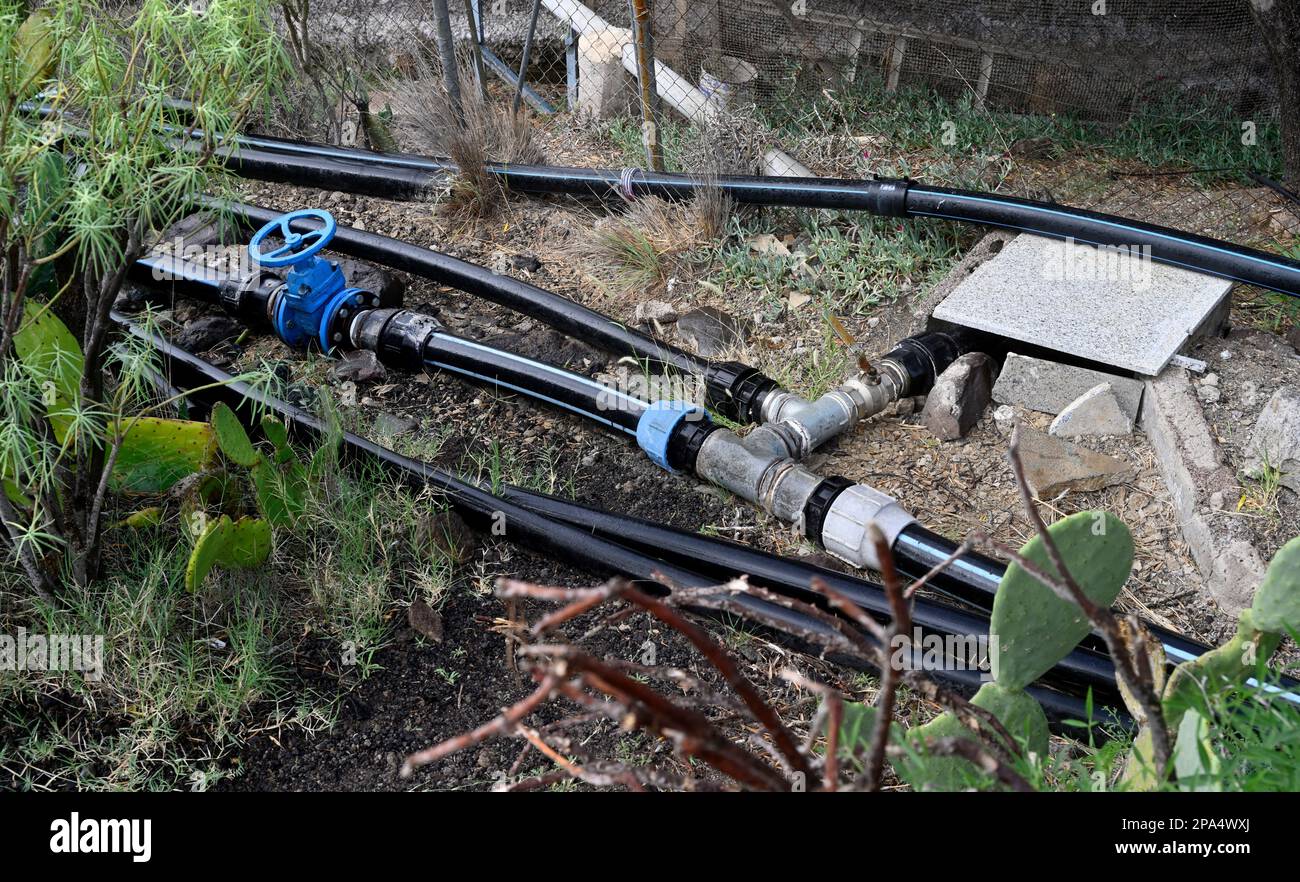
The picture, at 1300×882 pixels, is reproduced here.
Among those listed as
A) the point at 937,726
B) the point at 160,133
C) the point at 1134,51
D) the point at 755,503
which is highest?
the point at 1134,51

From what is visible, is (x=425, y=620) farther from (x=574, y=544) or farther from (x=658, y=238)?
(x=658, y=238)

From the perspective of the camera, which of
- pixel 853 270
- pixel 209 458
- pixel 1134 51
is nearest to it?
pixel 209 458

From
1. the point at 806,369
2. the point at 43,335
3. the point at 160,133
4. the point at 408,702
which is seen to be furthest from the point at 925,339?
the point at 43,335

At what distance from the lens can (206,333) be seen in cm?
354

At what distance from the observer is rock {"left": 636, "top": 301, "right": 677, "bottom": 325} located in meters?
3.60

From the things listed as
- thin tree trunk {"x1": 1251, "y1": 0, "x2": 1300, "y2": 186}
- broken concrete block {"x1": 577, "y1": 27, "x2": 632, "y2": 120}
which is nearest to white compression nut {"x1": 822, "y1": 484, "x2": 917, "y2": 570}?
thin tree trunk {"x1": 1251, "y1": 0, "x2": 1300, "y2": 186}

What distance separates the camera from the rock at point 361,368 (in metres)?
3.39

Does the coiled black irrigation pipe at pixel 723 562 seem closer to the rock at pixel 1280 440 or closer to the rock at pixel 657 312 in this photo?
the rock at pixel 657 312

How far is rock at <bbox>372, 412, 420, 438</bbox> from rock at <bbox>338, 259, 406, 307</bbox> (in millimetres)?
541

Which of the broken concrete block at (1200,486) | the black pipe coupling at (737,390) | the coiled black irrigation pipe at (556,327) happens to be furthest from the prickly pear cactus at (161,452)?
the broken concrete block at (1200,486)

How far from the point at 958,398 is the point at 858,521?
679mm

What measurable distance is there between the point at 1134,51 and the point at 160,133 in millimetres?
4028
